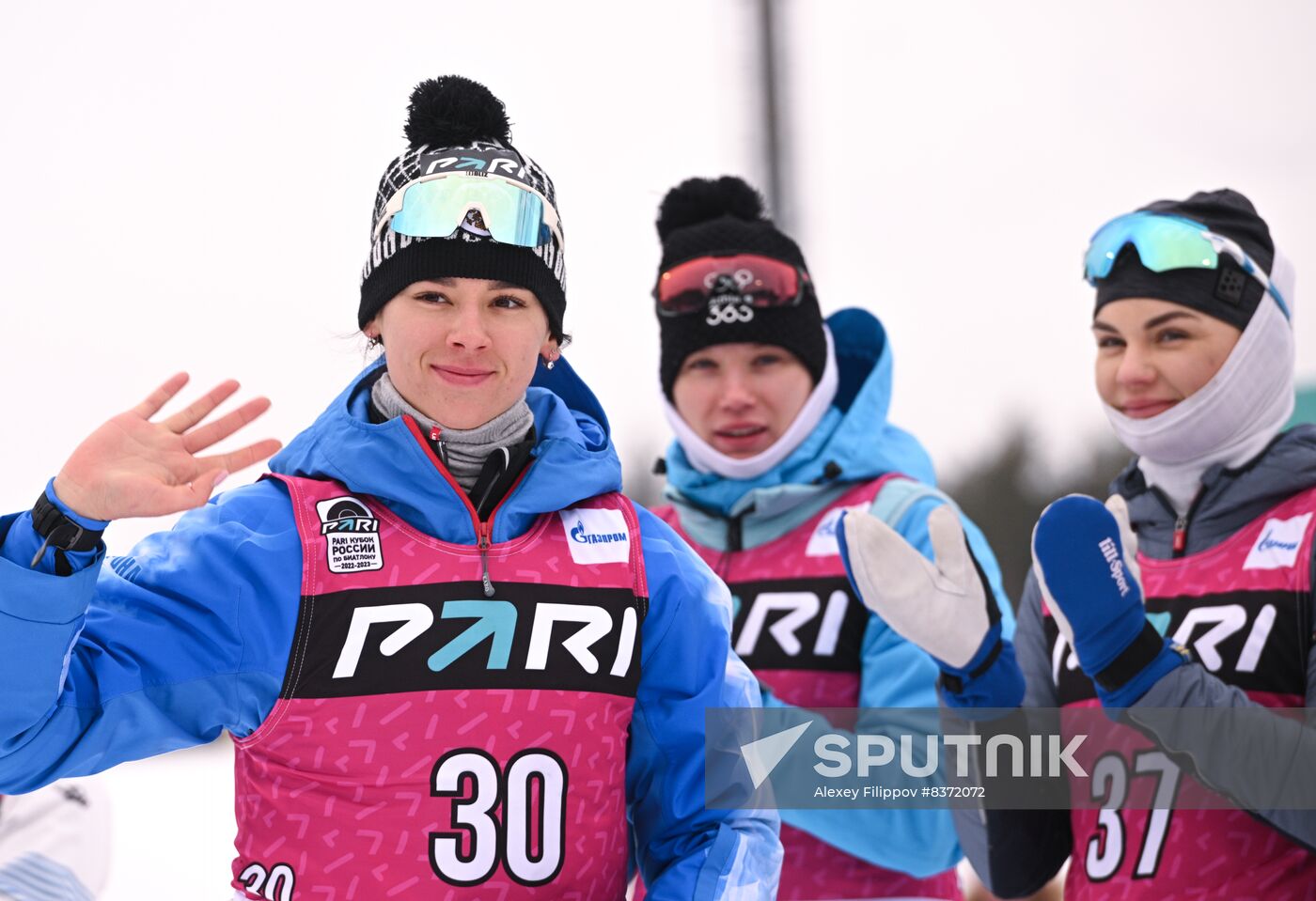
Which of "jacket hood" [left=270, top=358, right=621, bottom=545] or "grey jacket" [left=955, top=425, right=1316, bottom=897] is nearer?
"jacket hood" [left=270, top=358, right=621, bottom=545]

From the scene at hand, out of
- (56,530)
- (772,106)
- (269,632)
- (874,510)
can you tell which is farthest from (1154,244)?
(772,106)

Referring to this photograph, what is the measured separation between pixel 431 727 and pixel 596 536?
1.09 ft

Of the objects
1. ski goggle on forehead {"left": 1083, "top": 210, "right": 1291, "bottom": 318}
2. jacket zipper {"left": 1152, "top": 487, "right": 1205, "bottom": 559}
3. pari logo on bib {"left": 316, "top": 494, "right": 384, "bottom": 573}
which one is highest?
ski goggle on forehead {"left": 1083, "top": 210, "right": 1291, "bottom": 318}

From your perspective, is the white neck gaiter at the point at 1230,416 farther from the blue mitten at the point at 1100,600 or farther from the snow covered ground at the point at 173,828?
the snow covered ground at the point at 173,828

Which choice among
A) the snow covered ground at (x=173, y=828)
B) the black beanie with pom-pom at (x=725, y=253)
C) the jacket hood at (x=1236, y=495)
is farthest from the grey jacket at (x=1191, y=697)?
the snow covered ground at (x=173, y=828)

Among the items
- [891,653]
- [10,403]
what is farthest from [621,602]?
[10,403]

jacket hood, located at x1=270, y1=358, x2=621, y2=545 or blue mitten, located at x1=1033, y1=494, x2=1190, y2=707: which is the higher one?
jacket hood, located at x1=270, y1=358, x2=621, y2=545

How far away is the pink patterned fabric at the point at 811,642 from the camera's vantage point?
2.54 m

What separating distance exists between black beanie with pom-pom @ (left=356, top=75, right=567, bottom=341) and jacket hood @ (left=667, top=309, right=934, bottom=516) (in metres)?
0.95

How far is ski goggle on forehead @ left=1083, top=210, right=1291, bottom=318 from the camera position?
7.66 ft

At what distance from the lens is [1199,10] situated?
5086 millimetres

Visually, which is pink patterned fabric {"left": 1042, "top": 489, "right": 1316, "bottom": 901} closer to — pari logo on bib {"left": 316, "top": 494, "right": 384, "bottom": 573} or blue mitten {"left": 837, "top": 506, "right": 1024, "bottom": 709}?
blue mitten {"left": 837, "top": 506, "right": 1024, "bottom": 709}

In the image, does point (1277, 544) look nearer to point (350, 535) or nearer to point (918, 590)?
point (918, 590)

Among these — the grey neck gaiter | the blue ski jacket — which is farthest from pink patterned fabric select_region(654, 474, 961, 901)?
the grey neck gaiter
